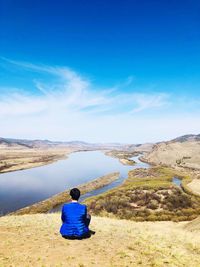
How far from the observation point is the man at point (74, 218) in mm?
16547

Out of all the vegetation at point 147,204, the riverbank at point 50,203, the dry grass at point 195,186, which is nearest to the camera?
the vegetation at point 147,204

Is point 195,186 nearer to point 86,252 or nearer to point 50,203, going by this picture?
point 50,203

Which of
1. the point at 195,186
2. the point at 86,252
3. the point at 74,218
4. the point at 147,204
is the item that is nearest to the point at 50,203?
the point at 147,204

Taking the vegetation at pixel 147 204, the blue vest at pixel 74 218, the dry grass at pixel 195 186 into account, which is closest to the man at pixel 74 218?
the blue vest at pixel 74 218

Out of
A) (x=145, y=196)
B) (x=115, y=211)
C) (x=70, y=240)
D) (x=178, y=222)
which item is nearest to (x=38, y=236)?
(x=70, y=240)

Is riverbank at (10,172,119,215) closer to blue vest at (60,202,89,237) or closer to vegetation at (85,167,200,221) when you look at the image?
vegetation at (85,167,200,221)

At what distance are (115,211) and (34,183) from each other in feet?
151

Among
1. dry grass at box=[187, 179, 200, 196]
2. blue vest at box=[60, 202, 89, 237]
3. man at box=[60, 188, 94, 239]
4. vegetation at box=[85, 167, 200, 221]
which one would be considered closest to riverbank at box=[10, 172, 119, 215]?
vegetation at box=[85, 167, 200, 221]

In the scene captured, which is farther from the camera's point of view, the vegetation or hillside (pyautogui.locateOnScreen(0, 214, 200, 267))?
the vegetation

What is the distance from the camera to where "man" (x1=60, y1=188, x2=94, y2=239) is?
1655cm

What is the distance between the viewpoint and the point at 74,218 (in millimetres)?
16625

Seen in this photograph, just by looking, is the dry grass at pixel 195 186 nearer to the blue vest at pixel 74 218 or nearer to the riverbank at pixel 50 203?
the riverbank at pixel 50 203

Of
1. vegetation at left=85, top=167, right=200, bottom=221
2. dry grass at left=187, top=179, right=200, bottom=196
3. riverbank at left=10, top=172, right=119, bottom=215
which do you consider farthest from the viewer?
dry grass at left=187, top=179, right=200, bottom=196

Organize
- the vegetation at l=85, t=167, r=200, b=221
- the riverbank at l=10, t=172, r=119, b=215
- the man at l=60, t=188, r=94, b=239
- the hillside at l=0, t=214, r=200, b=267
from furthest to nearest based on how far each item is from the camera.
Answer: the riverbank at l=10, t=172, r=119, b=215 < the vegetation at l=85, t=167, r=200, b=221 < the man at l=60, t=188, r=94, b=239 < the hillside at l=0, t=214, r=200, b=267
